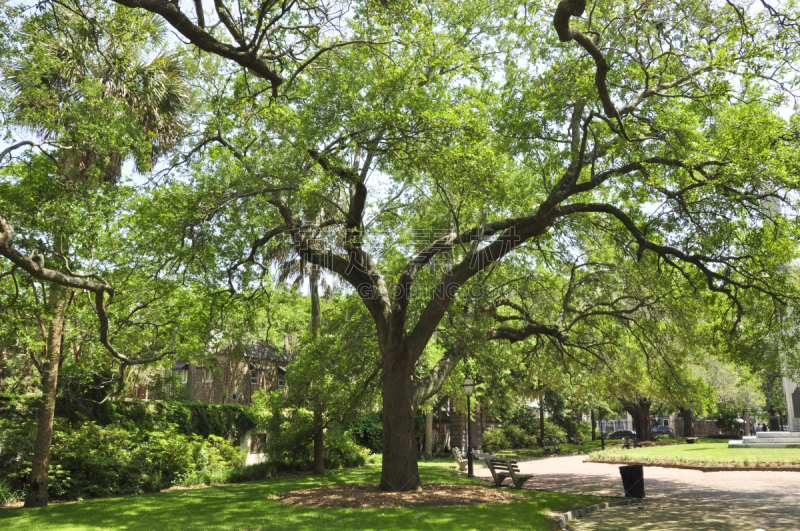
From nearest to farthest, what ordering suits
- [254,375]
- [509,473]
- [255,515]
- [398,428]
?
1. [255,515]
2. [398,428]
3. [509,473]
4. [254,375]

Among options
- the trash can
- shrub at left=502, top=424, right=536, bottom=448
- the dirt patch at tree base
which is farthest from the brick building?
the trash can

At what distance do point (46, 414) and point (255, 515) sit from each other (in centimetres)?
606

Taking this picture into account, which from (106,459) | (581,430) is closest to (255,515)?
(106,459)

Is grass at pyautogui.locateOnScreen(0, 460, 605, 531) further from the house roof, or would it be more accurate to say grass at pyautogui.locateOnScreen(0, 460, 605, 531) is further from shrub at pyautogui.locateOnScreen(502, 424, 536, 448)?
shrub at pyautogui.locateOnScreen(502, 424, 536, 448)

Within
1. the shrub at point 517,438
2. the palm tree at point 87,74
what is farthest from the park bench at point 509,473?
the shrub at point 517,438

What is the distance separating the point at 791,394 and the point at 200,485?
116ft

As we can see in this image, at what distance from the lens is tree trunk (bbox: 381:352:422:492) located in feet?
43.1

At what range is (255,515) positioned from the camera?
34.6ft

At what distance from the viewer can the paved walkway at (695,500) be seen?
949 centimetres

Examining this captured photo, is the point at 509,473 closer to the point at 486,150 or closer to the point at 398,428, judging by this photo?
the point at 398,428

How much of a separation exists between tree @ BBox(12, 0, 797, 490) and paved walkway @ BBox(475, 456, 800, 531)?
4.16 m

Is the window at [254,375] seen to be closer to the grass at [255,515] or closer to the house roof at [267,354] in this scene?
the house roof at [267,354]

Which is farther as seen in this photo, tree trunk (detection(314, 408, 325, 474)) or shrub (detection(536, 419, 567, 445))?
shrub (detection(536, 419, 567, 445))

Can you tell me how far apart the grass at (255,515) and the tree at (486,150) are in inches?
109
